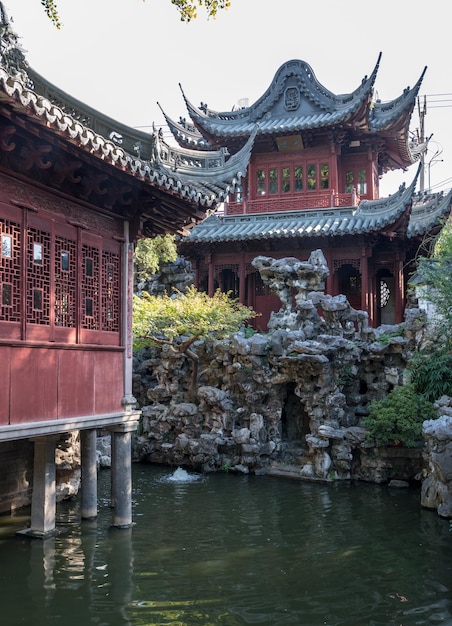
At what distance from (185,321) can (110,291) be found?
6947 millimetres

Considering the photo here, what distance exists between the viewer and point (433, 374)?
12758mm

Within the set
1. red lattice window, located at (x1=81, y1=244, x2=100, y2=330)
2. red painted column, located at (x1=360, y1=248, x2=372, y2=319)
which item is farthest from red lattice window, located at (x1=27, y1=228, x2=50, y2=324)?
red painted column, located at (x1=360, y1=248, x2=372, y2=319)

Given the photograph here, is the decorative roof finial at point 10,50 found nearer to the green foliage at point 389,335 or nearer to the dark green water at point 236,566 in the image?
the dark green water at point 236,566

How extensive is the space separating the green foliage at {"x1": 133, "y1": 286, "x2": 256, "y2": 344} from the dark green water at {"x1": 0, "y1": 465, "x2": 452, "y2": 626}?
15.8 feet

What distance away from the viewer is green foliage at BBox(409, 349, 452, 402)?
499 inches

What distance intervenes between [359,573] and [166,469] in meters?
7.86

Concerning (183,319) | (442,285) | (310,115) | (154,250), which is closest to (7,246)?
(442,285)

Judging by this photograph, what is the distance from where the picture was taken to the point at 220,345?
15.1 meters

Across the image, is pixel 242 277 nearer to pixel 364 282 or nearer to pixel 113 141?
pixel 364 282

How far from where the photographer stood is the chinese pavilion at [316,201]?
18875 mm

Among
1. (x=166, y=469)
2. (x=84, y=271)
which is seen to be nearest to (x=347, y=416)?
(x=166, y=469)

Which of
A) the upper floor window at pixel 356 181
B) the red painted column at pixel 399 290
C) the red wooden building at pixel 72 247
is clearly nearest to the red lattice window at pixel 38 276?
the red wooden building at pixel 72 247

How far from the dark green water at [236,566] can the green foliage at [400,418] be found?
4.80ft

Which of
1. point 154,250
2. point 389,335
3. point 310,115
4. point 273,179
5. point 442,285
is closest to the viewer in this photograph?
point 442,285
